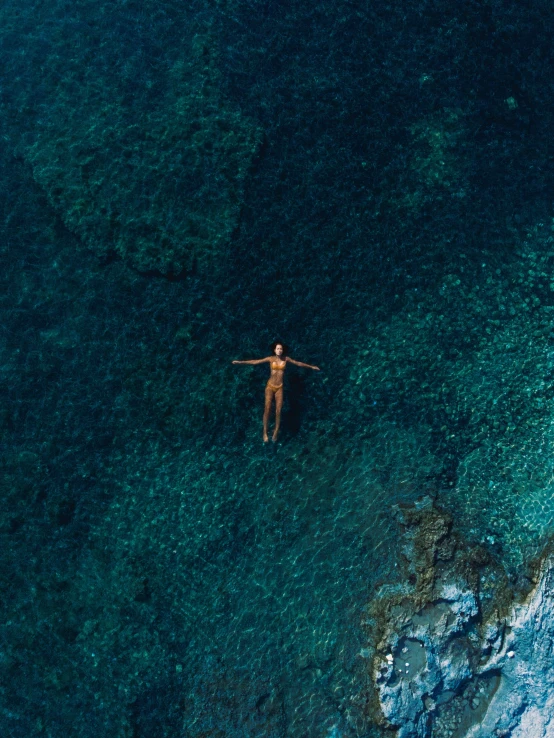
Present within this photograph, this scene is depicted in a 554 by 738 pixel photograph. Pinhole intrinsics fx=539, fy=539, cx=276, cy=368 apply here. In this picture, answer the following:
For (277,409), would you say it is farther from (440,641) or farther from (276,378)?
(440,641)

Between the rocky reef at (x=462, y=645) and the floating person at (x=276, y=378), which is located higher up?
the floating person at (x=276, y=378)

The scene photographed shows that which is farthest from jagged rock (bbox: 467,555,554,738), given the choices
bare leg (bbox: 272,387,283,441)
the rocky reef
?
bare leg (bbox: 272,387,283,441)

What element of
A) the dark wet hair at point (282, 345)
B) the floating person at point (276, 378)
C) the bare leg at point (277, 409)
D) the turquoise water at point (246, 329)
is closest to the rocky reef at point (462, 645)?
the turquoise water at point (246, 329)

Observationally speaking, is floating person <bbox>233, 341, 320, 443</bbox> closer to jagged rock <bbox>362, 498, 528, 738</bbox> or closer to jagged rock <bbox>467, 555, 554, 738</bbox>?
jagged rock <bbox>362, 498, 528, 738</bbox>

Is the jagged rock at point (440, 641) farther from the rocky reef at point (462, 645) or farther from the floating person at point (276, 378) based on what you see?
the floating person at point (276, 378)

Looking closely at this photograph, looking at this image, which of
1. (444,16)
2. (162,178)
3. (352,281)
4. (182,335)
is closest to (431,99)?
(444,16)
